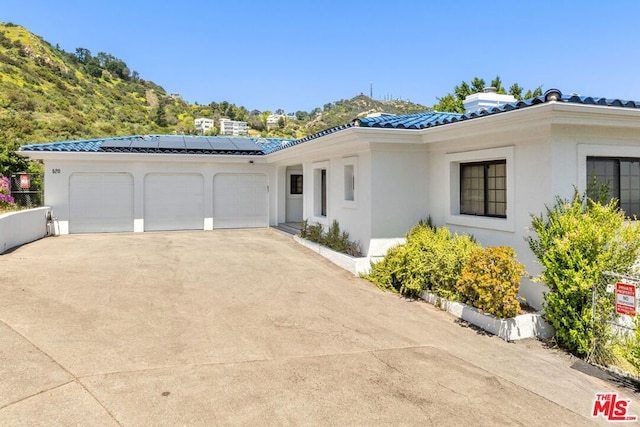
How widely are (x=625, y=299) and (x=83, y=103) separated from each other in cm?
6091

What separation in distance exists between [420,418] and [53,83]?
65117 millimetres

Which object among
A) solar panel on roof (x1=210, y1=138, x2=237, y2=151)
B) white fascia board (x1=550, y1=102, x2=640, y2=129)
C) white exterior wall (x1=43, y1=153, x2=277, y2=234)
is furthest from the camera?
solar panel on roof (x1=210, y1=138, x2=237, y2=151)

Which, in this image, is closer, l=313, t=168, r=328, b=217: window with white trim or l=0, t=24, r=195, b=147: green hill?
l=313, t=168, r=328, b=217: window with white trim

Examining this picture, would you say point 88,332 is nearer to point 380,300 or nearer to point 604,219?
point 380,300

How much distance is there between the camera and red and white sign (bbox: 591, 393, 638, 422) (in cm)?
449

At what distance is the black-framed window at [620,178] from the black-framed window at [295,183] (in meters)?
13.2

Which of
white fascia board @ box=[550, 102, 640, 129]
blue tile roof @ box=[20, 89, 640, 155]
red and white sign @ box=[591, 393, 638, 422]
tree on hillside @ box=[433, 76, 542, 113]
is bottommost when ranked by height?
red and white sign @ box=[591, 393, 638, 422]

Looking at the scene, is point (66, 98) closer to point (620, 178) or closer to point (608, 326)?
point (620, 178)

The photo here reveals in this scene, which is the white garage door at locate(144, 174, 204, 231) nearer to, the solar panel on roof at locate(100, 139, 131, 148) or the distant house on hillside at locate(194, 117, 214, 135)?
the solar panel on roof at locate(100, 139, 131, 148)

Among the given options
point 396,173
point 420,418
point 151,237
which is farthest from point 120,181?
point 420,418

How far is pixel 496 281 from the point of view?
691 cm

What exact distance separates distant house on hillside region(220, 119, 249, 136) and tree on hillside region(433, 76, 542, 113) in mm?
38040

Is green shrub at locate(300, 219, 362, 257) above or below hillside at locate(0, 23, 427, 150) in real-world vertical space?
below

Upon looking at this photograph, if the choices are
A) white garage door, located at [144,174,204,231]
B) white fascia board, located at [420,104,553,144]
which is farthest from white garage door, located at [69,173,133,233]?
white fascia board, located at [420,104,553,144]
